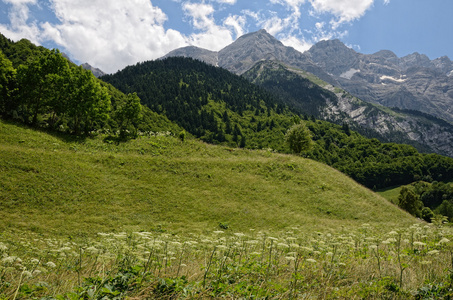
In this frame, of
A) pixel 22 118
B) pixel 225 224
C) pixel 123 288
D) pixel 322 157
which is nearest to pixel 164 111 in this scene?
pixel 322 157

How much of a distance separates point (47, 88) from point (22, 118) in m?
7.56

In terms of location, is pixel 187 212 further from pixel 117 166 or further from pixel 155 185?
pixel 117 166

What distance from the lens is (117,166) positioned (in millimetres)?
33250

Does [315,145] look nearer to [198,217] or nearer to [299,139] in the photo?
[299,139]

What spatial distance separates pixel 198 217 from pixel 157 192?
22.0 ft

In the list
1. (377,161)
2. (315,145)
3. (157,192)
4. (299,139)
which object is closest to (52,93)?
(157,192)

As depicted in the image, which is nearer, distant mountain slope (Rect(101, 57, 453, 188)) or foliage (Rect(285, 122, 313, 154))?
foliage (Rect(285, 122, 313, 154))

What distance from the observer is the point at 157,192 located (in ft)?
97.6

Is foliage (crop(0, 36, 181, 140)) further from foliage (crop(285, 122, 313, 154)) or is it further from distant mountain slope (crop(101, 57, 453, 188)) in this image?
distant mountain slope (crop(101, 57, 453, 188))

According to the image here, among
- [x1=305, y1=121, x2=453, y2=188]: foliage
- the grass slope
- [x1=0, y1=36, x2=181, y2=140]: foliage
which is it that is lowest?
the grass slope

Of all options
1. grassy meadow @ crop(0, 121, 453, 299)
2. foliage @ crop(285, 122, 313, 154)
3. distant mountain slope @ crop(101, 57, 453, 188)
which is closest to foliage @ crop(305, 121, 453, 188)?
distant mountain slope @ crop(101, 57, 453, 188)

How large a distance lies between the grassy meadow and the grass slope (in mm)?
147

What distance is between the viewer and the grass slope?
22.8m

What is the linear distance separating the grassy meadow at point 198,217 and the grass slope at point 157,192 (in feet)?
0.48
